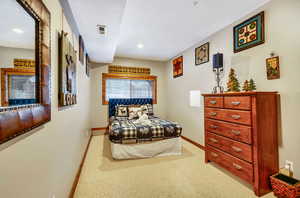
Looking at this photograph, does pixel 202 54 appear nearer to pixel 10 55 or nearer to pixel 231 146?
pixel 231 146

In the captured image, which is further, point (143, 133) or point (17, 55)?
point (143, 133)

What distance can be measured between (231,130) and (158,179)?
4.27 ft

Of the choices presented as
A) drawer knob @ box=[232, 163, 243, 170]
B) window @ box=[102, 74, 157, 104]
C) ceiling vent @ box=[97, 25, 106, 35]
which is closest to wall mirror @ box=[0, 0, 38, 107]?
ceiling vent @ box=[97, 25, 106, 35]

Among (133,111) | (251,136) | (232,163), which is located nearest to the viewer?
(251,136)

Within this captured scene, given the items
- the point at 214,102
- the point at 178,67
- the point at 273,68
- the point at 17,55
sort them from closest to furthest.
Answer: the point at 17,55
the point at 273,68
the point at 214,102
the point at 178,67

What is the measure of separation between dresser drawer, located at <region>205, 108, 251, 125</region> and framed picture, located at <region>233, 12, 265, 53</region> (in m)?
1.13

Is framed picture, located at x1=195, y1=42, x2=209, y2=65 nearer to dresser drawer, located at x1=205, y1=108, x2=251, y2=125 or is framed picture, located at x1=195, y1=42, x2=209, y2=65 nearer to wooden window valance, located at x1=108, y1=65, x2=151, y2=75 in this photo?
dresser drawer, located at x1=205, y1=108, x2=251, y2=125

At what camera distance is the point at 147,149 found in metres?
2.71

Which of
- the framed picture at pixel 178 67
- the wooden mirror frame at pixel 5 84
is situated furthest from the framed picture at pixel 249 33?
the wooden mirror frame at pixel 5 84

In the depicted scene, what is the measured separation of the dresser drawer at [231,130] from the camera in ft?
5.88

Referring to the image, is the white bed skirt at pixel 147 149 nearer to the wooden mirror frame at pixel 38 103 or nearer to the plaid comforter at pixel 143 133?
the plaid comforter at pixel 143 133

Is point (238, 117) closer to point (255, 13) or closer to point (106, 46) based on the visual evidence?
point (255, 13)

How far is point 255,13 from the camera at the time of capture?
6.89ft

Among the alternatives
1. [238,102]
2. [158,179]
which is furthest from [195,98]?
[158,179]
